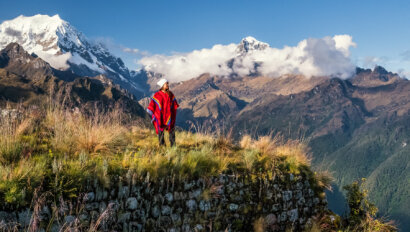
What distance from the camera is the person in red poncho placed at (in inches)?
410

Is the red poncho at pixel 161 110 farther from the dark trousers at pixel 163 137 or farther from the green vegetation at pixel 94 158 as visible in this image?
the green vegetation at pixel 94 158

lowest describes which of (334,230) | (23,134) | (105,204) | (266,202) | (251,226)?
(334,230)

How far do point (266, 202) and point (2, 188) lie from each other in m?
7.72

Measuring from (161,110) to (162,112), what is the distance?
0.09m

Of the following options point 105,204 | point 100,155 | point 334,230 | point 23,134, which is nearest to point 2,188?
point 105,204

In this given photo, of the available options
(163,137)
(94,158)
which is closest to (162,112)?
(163,137)

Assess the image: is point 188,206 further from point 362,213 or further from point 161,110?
point 362,213

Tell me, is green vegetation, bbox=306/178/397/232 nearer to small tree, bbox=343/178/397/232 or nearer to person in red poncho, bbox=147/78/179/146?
small tree, bbox=343/178/397/232

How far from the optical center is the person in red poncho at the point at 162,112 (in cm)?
1042

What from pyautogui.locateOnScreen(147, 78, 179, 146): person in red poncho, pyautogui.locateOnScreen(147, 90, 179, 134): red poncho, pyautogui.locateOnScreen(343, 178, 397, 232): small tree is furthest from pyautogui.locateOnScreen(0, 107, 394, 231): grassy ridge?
pyautogui.locateOnScreen(147, 90, 179, 134): red poncho

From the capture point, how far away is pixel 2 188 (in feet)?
17.6

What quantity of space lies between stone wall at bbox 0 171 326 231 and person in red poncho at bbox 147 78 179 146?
2.72m

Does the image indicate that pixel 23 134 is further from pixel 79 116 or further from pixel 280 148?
pixel 280 148

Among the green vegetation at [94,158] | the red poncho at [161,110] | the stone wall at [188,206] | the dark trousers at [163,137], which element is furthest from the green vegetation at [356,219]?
the red poncho at [161,110]
